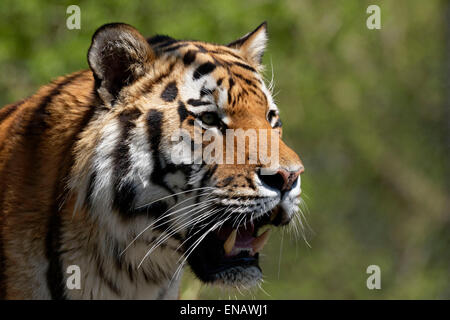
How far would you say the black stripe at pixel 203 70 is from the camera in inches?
119

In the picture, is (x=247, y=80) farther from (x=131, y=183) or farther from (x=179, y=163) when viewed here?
(x=131, y=183)

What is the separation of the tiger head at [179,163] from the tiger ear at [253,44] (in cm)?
45

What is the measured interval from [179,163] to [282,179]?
1.47ft

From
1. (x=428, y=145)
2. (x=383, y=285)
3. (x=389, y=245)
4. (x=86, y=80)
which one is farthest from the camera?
(x=389, y=245)

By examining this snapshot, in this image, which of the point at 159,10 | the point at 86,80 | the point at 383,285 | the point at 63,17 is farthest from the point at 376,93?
the point at 86,80

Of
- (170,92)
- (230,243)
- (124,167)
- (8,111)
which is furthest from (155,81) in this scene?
(8,111)

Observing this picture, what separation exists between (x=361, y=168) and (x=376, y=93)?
1.27m

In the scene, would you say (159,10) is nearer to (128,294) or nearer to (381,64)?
(128,294)

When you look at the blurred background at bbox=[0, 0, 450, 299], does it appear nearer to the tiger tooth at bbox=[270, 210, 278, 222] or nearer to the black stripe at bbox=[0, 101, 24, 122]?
the black stripe at bbox=[0, 101, 24, 122]

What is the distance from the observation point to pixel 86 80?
3201 mm

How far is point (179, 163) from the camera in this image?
2887mm

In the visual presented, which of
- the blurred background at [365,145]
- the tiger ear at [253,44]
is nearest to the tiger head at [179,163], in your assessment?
the tiger ear at [253,44]

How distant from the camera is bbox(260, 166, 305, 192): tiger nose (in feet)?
8.97
